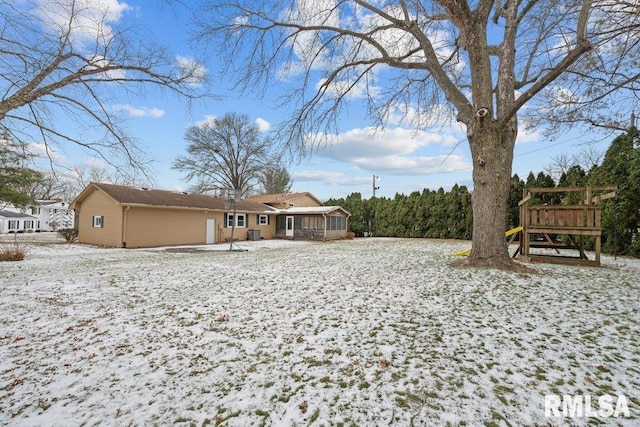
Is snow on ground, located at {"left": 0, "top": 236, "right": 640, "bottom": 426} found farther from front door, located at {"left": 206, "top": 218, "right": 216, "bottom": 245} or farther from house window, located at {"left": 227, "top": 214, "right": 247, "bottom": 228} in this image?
house window, located at {"left": 227, "top": 214, "right": 247, "bottom": 228}

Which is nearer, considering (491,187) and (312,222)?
(491,187)

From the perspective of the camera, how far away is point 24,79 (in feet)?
18.6

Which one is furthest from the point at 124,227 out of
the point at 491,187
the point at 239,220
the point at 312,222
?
the point at 491,187

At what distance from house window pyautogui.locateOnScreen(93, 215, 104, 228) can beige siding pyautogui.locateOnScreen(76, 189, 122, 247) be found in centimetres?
17

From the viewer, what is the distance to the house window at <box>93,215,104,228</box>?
16186 millimetres

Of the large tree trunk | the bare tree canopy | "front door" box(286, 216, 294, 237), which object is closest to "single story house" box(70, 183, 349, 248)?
"front door" box(286, 216, 294, 237)

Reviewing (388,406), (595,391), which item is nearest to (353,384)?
(388,406)

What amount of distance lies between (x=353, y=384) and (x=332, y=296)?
2532 mm

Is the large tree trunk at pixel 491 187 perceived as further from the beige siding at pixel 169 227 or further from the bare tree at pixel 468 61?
the beige siding at pixel 169 227

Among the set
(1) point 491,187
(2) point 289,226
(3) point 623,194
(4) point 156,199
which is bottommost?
(2) point 289,226

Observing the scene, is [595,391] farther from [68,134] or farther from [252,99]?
[68,134]

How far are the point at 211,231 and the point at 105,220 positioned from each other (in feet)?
19.2

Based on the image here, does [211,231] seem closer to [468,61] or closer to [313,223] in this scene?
[313,223]

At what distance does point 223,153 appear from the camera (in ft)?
104
